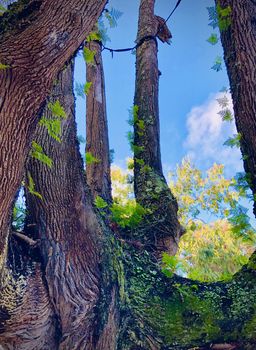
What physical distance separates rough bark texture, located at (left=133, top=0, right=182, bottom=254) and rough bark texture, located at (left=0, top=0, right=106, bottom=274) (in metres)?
1.95

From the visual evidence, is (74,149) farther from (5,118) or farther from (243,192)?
(243,192)

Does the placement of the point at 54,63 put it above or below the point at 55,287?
above

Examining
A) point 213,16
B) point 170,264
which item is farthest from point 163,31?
point 170,264

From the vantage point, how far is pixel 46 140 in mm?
2412

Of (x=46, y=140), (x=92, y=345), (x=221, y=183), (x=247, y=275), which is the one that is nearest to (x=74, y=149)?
(x=46, y=140)

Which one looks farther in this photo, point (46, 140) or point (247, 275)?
point (247, 275)

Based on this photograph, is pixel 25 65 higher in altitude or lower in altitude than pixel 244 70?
lower

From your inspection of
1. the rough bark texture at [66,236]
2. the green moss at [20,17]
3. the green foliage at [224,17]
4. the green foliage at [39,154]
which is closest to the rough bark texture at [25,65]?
the green moss at [20,17]

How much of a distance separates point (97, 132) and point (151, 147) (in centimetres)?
60

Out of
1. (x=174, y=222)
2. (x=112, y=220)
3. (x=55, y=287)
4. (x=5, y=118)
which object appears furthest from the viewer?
(x=174, y=222)

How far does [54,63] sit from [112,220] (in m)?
1.82

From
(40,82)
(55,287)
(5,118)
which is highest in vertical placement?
(40,82)

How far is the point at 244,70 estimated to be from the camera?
9.95 ft

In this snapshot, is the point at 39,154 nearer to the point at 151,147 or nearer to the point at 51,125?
the point at 51,125
